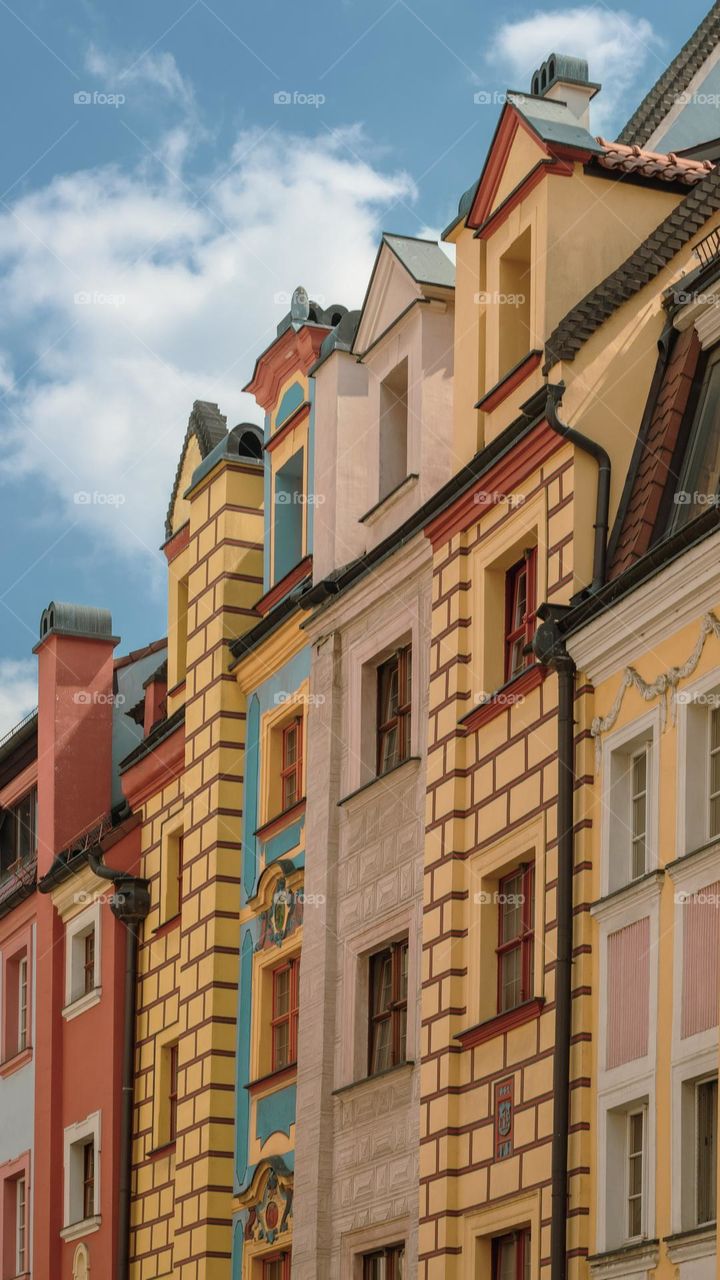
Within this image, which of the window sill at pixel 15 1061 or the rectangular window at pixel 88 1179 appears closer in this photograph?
the rectangular window at pixel 88 1179

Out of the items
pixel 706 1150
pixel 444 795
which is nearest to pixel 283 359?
pixel 444 795

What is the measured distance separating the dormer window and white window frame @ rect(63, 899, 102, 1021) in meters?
10.5

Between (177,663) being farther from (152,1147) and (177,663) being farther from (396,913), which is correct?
(396,913)

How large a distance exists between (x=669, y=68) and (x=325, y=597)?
830 cm

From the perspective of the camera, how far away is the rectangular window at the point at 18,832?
159 ft

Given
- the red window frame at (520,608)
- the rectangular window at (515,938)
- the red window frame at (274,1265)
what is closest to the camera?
the rectangular window at (515,938)

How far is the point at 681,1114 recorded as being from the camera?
78.4 ft

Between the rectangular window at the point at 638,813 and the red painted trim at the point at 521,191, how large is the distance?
24.1 feet

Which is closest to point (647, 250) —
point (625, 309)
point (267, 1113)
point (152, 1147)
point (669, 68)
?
point (625, 309)

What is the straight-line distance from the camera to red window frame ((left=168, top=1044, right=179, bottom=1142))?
38344mm

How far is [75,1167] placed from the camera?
4138 centimetres

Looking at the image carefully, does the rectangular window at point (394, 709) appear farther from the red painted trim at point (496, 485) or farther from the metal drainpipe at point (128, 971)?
the metal drainpipe at point (128, 971)

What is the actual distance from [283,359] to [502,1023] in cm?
1350

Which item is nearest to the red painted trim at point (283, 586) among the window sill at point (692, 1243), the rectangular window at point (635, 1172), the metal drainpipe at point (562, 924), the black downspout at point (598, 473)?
the black downspout at point (598, 473)
